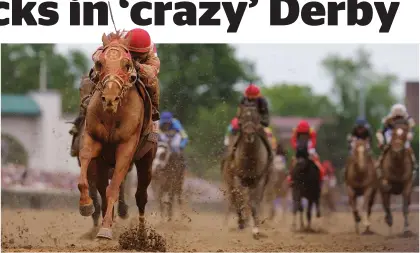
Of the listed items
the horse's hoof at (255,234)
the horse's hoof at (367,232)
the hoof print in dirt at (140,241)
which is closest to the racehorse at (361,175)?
the horse's hoof at (367,232)

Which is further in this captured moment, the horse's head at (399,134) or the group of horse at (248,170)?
the horse's head at (399,134)

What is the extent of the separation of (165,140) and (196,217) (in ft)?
12.6

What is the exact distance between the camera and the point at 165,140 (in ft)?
62.2

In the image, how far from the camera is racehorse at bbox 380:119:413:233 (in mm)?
18297

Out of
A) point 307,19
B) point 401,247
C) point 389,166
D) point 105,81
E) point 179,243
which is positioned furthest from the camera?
point 389,166

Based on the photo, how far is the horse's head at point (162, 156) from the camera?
1892 centimetres

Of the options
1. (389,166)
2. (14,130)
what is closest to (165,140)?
(389,166)

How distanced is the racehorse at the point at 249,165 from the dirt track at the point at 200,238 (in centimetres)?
37

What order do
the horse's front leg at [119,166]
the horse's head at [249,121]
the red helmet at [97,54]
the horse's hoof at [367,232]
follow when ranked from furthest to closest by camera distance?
the horse's hoof at [367,232]
the horse's head at [249,121]
the horse's front leg at [119,166]
the red helmet at [97,54]

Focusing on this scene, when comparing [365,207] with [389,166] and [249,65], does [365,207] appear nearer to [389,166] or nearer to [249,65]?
[389,166]

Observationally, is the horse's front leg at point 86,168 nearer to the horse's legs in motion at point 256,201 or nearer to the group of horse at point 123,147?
the group of horse at point 123,147

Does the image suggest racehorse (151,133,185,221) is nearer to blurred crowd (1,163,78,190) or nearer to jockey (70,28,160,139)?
blurred crowd (1,163,78,190)

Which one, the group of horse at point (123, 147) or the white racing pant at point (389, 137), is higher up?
the white racing pant at point (389, 137)

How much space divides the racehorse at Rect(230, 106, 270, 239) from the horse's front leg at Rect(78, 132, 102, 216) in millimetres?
5096
